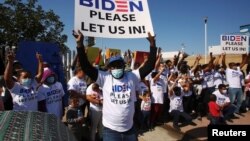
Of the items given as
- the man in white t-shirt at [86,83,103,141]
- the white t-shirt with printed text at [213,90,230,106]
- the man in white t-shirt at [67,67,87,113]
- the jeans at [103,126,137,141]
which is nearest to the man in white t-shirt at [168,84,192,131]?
the white t-shirt with printed text at [213,90,230,106]

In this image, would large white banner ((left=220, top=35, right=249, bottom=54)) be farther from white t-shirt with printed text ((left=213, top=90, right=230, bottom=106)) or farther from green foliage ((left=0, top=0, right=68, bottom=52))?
green foliage ((left=0, top=0, right=68, bottom=52))

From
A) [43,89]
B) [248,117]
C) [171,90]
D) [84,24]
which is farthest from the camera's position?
[248,117]

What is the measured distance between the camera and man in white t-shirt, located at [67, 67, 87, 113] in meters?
7.34

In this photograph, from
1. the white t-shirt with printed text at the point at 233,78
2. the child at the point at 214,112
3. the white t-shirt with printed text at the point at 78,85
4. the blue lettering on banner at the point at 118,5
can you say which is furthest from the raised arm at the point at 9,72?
the white t-shirt with printed text at the point at 233,78

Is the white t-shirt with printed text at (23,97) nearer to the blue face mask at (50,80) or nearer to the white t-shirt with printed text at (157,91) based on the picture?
the blue face mask at (50,80)

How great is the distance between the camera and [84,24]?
4.77m

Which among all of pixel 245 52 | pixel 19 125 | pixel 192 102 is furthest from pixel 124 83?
pixel 245 52

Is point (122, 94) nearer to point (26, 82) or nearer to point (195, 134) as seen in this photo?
point (26, 82)

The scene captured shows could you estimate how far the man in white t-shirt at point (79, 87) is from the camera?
734 cm

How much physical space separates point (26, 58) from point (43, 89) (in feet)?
8.01

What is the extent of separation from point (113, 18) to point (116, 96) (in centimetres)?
142

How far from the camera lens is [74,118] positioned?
6734 millimetres

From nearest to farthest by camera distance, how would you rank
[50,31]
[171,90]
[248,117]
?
[171,90] → [248,117] → [50,31]

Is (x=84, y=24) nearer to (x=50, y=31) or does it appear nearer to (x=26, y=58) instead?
(x=26, y=58)
